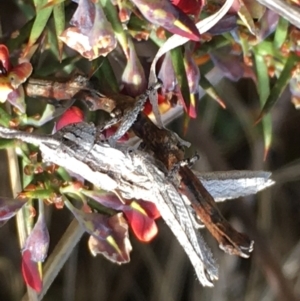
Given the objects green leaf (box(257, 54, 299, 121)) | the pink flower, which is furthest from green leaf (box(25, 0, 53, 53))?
green leaf (box(257, 54, 299, 121))

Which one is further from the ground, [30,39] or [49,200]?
[30,39]

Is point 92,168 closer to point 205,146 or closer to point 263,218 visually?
point 205,146

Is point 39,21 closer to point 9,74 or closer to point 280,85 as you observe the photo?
point 9,74

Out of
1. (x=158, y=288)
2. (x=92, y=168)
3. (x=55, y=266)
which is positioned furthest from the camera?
(x=158, y=288)

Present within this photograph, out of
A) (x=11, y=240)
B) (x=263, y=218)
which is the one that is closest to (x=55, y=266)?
(x=11, y=240)

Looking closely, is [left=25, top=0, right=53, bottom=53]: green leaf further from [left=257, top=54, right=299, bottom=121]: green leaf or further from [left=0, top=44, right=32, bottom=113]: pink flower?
[left=257, top=54, right=299, bottom=121]: green leaf

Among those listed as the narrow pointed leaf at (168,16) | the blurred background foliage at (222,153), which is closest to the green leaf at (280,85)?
the blurred background foliage at (222,153)

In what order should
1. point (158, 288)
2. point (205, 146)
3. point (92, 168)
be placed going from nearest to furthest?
point (92, 168) < point (205, 146) < point (158, 288)

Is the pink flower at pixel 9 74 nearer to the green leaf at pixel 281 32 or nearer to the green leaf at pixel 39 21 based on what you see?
the green leaf at pixel 39 21
